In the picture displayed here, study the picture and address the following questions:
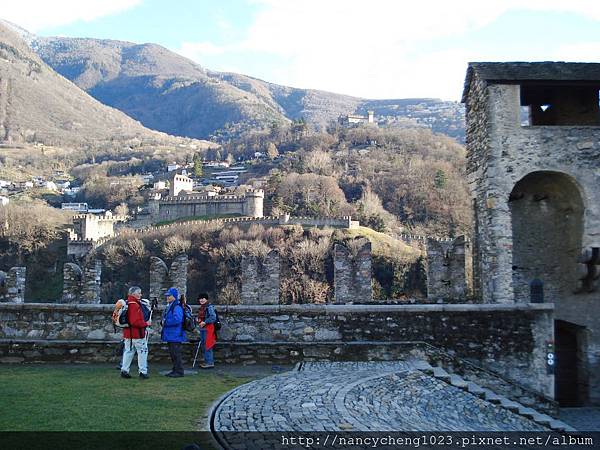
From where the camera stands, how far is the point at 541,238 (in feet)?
54.3

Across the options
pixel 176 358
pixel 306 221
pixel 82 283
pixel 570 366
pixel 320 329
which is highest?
pixel 306 221

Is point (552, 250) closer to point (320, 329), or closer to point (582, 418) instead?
point (582, 418)

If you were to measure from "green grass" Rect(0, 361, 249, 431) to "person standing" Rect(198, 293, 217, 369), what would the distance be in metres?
0.65

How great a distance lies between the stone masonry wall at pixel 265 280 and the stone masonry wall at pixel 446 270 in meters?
3.68

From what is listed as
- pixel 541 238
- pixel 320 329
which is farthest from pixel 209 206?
pixel 320 329

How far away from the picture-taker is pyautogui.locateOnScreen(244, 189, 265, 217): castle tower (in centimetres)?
10284

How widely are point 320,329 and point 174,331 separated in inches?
128

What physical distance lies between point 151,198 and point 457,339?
109m

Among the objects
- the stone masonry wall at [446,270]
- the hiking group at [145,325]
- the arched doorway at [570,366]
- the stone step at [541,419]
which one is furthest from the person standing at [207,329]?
the arched doorway at [570,366]

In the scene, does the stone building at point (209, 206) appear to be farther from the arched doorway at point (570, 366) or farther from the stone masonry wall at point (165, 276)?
the stone masonry wall at point (165, 276)

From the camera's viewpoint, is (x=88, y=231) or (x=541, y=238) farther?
(x=88, y=231)

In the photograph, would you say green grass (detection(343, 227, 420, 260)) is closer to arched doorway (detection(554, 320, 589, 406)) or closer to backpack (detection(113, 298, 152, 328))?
arched doorway (detection(554, 320, 589, 406))

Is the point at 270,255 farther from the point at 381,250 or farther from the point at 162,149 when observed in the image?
the point at 162,149

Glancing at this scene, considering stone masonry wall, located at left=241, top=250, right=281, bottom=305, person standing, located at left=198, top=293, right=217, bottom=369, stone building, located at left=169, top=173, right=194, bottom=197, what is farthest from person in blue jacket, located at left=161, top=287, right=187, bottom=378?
stone building, located at left=169, top=173, right=194, bottom=197
